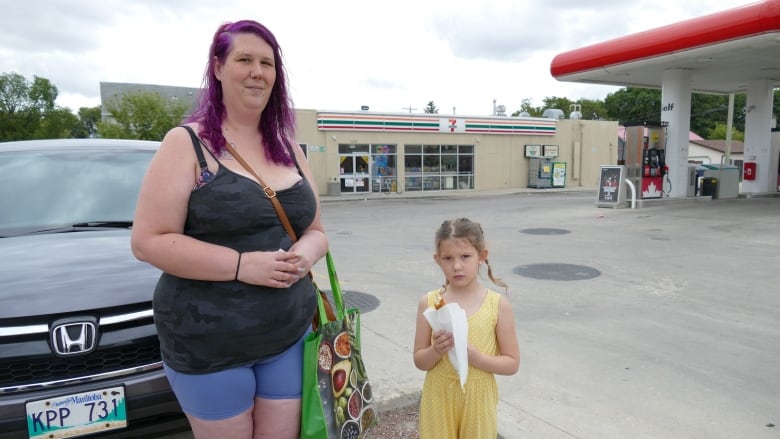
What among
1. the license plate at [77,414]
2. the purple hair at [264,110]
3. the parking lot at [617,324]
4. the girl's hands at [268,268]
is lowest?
the parking lot at [617,324]

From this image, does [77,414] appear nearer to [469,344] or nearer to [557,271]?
[469,344]

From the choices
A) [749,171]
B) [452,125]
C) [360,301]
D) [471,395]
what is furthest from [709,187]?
[471,395]

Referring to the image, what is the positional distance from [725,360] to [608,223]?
29.3 feet

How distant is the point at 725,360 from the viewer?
426 cm

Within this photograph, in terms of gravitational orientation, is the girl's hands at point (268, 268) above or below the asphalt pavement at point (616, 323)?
above

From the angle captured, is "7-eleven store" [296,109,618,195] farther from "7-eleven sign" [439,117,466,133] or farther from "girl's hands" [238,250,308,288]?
"girl's hands" [238,250,308,288]

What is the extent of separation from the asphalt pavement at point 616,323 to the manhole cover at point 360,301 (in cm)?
4

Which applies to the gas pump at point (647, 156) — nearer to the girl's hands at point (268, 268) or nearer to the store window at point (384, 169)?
the store window at point (384, 169)

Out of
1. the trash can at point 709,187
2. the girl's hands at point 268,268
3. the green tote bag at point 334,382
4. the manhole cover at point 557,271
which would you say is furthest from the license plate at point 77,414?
the trash can at point 709,187

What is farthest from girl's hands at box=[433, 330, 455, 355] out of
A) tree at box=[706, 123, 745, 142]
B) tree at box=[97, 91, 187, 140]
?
tree at box=[706, 123, 745, 142]

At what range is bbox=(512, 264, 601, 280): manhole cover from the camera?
7.23 metres

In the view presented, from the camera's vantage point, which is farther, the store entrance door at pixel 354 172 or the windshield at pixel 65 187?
the store entrance door at pixel 354 172

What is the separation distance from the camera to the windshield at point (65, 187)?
10.9 feet

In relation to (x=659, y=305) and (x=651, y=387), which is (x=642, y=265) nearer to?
(x=659, y=305)
